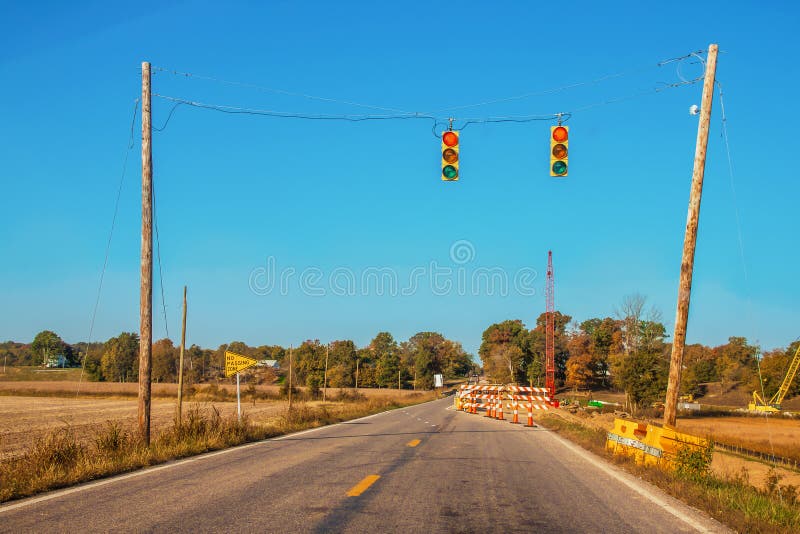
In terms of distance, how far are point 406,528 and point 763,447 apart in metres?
37.4

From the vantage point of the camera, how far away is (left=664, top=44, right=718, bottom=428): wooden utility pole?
50.1 feet

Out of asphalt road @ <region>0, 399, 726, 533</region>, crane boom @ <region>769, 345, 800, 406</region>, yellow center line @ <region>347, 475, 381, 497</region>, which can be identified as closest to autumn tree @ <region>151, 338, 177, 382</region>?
crane boom @ <region>769, 345, 800, 406</region>

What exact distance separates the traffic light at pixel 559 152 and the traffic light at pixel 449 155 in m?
2.23

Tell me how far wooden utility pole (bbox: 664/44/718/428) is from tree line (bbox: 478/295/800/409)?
5591 cm

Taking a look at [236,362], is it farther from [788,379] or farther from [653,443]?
[788,379]

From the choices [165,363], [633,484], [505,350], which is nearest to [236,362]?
[633,484]

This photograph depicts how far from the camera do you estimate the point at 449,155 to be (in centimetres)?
1470

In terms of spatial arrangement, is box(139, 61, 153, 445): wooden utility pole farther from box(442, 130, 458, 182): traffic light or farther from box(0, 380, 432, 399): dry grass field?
box(0, 380, 432, 399): dry grass field

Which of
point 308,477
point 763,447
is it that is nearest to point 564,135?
point 308,477

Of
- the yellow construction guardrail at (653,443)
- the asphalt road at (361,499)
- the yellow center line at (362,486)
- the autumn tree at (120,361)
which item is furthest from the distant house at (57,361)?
the yellow center line at (362,486)

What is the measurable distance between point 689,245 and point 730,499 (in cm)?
812

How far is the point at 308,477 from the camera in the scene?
10023 millimetres

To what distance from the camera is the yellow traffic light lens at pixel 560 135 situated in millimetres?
14133

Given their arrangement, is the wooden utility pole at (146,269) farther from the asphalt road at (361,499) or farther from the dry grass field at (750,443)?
the dry grass field at (750,443)
